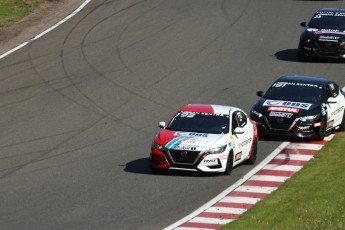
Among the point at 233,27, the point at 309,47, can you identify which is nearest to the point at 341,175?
the point at 309,47

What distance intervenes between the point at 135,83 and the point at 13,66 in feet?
14.4

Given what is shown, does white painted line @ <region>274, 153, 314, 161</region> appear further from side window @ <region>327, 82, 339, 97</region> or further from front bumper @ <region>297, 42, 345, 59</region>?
front bumper @ <region>297, 42, 345, 59</region>

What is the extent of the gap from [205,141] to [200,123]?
1.07 metres

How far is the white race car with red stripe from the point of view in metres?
22.7

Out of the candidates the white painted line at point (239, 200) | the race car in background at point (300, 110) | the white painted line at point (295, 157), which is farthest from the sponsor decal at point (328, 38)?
the white painted line at point (239, 200)

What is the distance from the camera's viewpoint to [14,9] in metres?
43.0

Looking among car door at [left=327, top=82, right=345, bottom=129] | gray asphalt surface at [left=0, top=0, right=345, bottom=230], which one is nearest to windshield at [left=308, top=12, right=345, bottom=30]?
gray asphalt surface at [left=0, top=0, right=345, bottom=230]

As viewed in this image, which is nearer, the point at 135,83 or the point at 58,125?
the point at 58,125

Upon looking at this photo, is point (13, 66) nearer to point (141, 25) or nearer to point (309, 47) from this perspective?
point (141, 25)

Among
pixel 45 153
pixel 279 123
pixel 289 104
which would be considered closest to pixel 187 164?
pixel 45 153

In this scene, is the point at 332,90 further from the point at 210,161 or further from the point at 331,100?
the point at 210,161

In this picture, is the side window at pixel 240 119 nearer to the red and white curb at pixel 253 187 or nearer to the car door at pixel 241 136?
the car door at pixel 241 136

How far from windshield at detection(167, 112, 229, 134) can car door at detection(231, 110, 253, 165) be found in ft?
0.85

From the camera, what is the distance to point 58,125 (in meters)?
28.2
